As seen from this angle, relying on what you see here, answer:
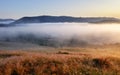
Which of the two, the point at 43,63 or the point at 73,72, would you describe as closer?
the point at 73,72

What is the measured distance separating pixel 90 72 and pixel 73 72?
1255 mm

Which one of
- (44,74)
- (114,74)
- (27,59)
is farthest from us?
(27,59)

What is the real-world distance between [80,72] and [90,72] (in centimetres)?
69

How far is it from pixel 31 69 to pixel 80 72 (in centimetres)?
330

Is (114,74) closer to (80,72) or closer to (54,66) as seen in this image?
(80,72)

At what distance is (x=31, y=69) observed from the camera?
23500 mm

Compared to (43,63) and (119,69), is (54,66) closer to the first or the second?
(43,63)

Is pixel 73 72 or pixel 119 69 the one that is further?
pixel 119 69

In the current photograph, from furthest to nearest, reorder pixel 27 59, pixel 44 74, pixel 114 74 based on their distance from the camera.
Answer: pixel 27 59 → pixel 114 74 → pixel 44 74

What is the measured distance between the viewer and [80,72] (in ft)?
78.1

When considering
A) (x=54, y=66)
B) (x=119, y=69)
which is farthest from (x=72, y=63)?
(x=119, y=69)

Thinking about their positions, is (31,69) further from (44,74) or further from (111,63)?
(111,63)

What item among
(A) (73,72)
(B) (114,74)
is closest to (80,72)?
(A) (73,72)

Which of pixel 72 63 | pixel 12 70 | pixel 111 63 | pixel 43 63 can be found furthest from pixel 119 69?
pixel 12 70
